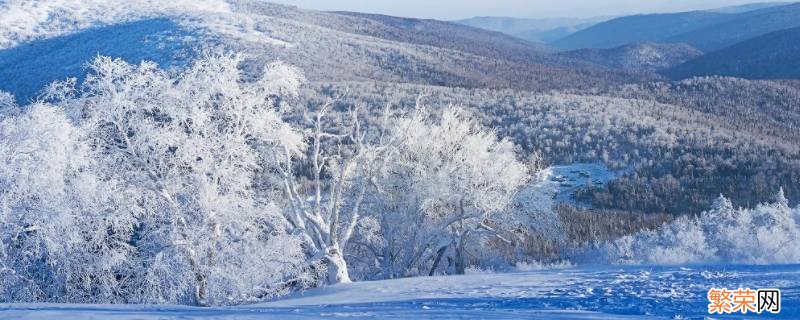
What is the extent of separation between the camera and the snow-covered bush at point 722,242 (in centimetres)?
1472

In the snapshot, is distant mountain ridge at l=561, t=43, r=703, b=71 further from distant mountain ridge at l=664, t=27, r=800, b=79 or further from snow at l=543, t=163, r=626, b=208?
snow at l=543, t=163, r=626, b=208

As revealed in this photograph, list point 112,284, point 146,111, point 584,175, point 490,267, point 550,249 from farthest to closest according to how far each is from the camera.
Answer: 1. point 584,175
2. point 550,249
3. point 490,267
4. point 146,111
5. point 112,284

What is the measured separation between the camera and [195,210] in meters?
14.4

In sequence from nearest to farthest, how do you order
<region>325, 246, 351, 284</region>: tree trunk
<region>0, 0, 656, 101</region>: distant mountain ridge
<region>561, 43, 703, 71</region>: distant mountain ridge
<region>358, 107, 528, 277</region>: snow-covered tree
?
<region>325, 246, 351, 284</region>: tree trunk → <region>358, 107, 528, 277</region>: snow-covered tree → <region>0, 0, 656, 101</region>: distant mountain ridge → <region>561, 43, 703, 71</region>: distant mountain ridge

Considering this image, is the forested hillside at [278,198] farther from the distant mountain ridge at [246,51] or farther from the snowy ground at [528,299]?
the distant mountain ridge at [246,51]

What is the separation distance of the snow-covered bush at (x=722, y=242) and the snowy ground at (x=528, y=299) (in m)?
3.99

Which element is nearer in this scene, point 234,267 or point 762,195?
point 234,267

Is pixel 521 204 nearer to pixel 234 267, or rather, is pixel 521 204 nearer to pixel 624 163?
pixel 234 267

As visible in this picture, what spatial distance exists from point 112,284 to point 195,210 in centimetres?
235

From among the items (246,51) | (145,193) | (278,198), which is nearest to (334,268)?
(145,193)

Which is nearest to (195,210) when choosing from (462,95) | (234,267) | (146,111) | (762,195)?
(234,267)

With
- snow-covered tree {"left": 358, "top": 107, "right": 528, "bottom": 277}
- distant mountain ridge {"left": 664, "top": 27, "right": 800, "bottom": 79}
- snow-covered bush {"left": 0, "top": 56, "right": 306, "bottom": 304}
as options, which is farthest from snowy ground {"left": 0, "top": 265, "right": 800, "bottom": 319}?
distant mountain ridge {"left": 664, "top": 27, "right": 800, "bottom": 79}

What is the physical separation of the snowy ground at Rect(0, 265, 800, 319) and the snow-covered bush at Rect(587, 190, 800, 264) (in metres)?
3.99

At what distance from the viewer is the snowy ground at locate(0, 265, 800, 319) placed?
8.40m
